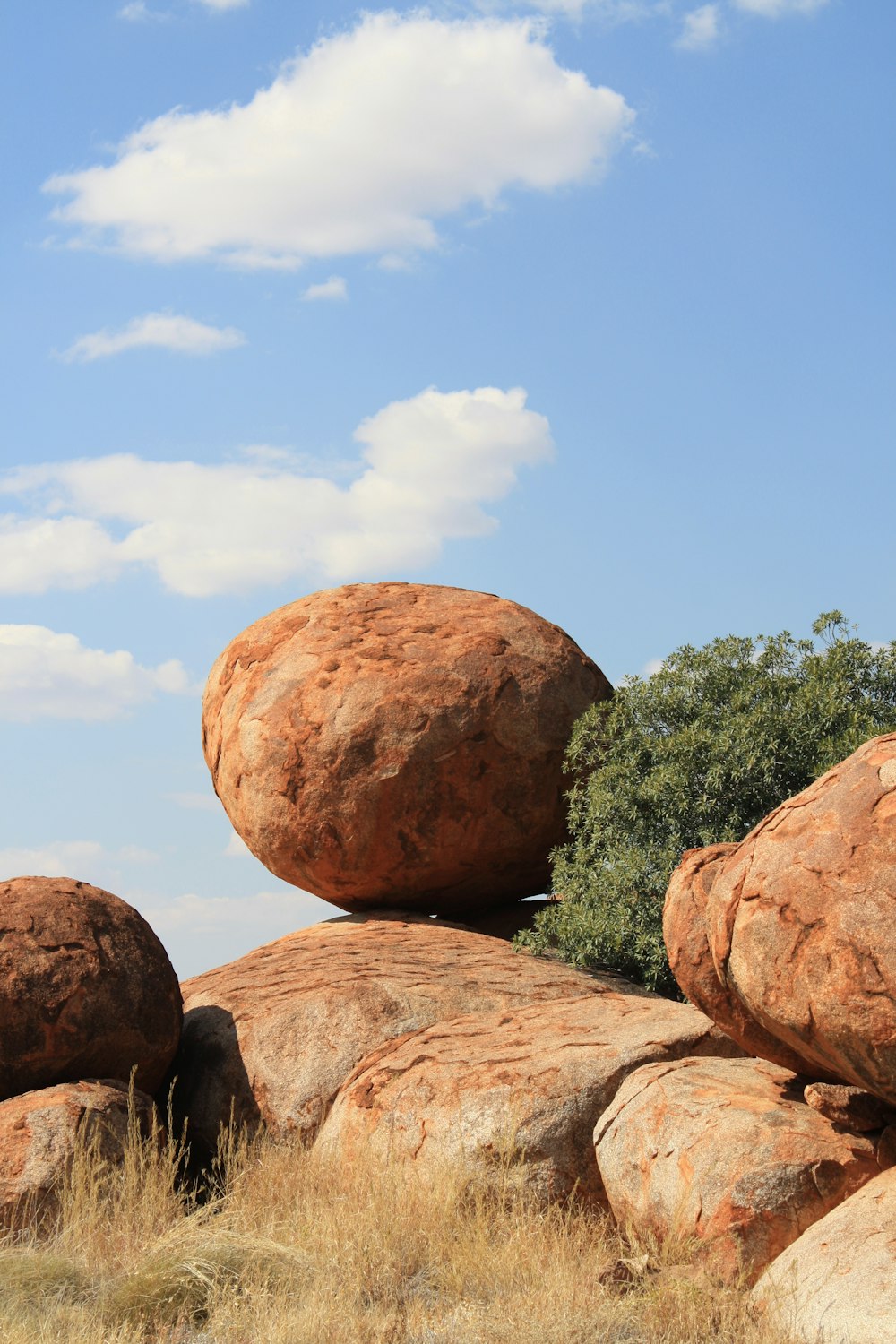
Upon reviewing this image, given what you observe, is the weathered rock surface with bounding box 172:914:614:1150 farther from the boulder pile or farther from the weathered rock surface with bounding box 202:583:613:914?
the weathered rock surface with bounding box 202:583:613:914

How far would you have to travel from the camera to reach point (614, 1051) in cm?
809

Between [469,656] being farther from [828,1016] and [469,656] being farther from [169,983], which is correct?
[828,1016]

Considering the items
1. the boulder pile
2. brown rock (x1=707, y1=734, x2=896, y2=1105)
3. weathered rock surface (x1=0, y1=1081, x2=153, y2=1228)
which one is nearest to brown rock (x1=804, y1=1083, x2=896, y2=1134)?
the boulder pile

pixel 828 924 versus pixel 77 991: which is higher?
pixel 77 991

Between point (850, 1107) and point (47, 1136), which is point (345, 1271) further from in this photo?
point (850, 1107)

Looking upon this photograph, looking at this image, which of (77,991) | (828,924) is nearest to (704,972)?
(828,924)

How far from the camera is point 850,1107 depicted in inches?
259

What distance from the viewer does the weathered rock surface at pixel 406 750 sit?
12.0 m

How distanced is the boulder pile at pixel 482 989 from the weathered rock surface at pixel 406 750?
0.03 m

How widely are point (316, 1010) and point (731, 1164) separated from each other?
3985 millimetres

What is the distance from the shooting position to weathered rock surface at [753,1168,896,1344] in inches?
223

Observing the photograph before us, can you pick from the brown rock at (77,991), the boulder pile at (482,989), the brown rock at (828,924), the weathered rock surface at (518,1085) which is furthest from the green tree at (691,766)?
the brown rock at (828,924)

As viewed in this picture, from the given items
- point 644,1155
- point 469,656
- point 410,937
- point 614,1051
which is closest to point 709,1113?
point 644,1155

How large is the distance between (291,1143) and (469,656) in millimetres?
4733
